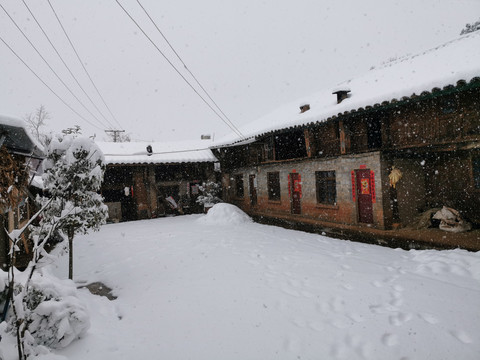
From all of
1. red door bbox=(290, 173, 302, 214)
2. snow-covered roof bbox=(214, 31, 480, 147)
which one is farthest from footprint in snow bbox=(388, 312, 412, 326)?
red door bbox=(290, 173, 302, 214)

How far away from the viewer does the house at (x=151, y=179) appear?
56.3 feet

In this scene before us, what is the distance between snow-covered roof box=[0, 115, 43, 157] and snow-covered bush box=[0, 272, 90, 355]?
190 centimetres

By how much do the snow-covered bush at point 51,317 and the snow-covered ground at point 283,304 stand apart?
0.19m

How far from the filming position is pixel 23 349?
2592mm

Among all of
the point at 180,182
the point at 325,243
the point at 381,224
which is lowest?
the point at 325,243

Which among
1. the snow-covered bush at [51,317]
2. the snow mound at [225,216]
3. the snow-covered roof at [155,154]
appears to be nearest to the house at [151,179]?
the snow-covered roof at [155,154]

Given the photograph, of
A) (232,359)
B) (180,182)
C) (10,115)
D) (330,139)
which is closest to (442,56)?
(330,139)

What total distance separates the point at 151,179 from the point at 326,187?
12236 mm

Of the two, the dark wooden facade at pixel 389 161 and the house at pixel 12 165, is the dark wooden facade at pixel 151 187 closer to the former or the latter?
the dark wooden facade at pixel 389 161

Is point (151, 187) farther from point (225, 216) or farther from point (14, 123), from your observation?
point (14, 123)

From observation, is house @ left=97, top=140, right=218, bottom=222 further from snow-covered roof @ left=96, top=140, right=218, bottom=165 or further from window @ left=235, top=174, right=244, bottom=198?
window @ left=235, top=174, right=244, bottom=198

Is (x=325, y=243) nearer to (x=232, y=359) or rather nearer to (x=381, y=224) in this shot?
(x=381, y=224)

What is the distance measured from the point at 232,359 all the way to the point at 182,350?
2.36 ft

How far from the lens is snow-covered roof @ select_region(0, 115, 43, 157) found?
313 centimetres
